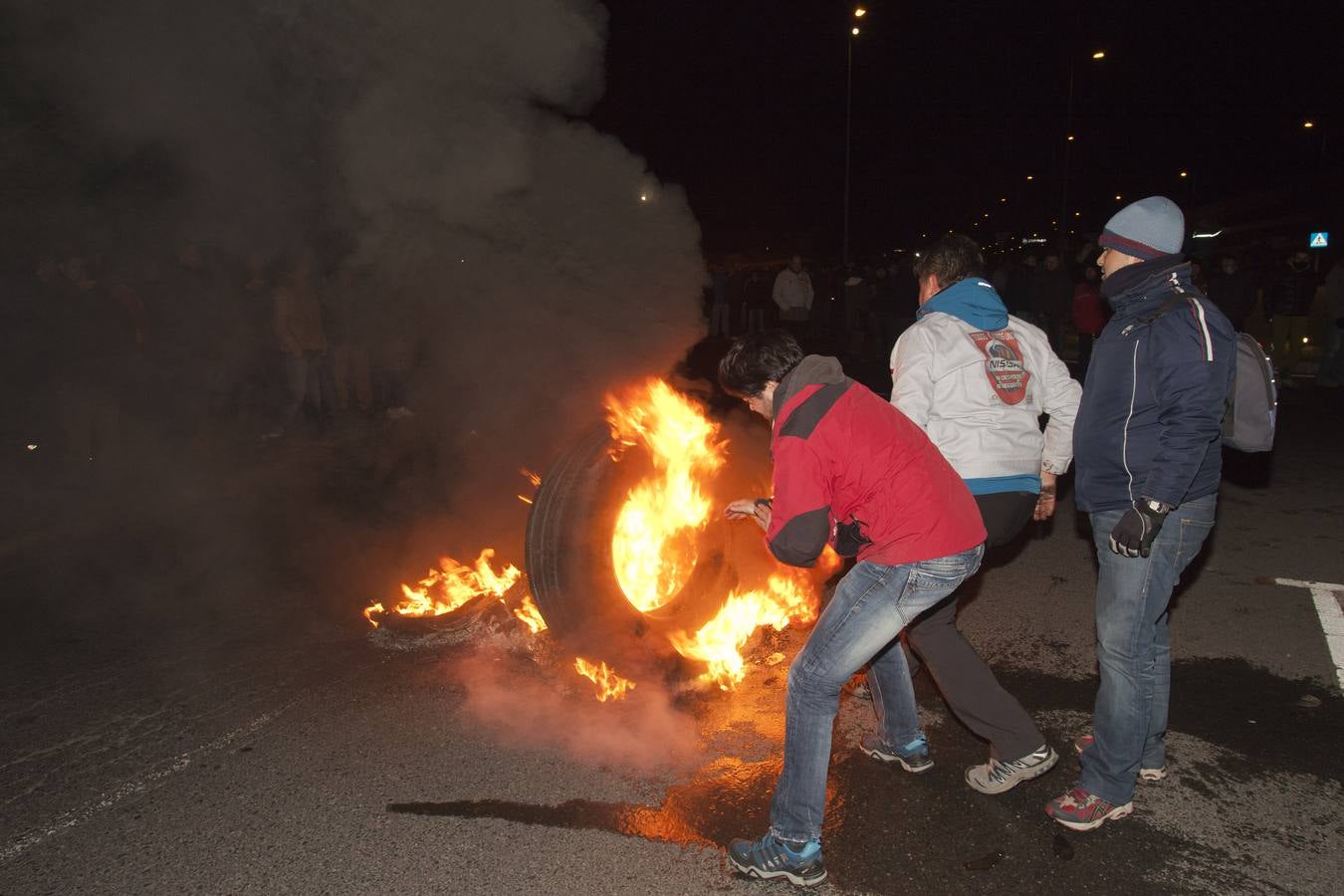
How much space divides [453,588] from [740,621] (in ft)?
5.08

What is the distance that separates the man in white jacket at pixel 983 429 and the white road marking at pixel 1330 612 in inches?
76.3

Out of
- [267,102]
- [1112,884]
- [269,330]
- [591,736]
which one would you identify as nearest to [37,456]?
[269,330]

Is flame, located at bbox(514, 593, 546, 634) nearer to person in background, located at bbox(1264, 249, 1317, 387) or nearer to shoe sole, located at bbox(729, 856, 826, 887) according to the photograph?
shoe sole, located at bbox(729, 856, 826, 887)

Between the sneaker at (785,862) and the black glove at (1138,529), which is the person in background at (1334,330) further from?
the sneaker at (785,862)

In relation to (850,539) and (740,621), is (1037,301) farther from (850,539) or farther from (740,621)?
(850,539)

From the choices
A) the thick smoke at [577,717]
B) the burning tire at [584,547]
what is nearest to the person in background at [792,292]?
the burning tire at [584,547]

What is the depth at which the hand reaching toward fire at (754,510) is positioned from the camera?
9.24 ft

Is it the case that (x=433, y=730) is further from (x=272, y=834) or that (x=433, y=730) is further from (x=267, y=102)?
(x=267, y=102)

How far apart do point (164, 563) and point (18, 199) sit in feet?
13.7

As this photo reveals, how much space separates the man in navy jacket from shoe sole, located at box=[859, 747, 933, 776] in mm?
440

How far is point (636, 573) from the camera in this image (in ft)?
13.3

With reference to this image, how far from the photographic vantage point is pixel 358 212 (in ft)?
17.9

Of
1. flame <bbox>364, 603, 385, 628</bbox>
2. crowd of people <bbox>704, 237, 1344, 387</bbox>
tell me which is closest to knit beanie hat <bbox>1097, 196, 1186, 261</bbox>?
flame <bbox>364, 603, 385, 628</bbox>

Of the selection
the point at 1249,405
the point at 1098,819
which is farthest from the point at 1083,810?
the point at 1249,405
